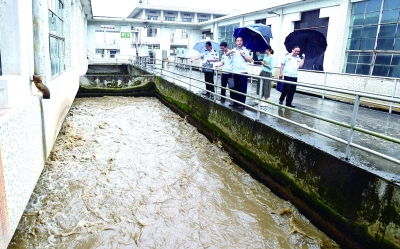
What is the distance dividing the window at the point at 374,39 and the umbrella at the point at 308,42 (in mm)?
4443

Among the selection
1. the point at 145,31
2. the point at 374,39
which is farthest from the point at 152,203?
the point at 145,31

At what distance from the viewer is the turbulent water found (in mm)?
3443

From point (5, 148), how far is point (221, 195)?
2965mm

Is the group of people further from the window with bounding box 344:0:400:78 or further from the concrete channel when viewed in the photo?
the window with bounding box 344:0:400:78

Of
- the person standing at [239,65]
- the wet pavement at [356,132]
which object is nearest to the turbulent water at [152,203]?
the wet pavement at [356,132]

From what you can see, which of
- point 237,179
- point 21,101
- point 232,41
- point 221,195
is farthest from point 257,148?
point 232,41

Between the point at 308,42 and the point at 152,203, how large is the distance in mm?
4939

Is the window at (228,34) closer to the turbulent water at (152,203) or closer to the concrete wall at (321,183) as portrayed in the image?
the turbulent water at (152,203)

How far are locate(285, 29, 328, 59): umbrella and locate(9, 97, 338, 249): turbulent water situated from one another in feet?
9.58

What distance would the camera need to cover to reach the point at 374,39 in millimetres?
9961

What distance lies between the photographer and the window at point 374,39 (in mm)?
9297

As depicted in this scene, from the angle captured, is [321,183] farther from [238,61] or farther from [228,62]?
[228,62]

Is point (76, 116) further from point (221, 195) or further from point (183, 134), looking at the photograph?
point (221, 195)

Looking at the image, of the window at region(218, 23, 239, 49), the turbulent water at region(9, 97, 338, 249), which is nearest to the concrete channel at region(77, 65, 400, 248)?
the turbulent water at region(9, 97, 338, 249)
